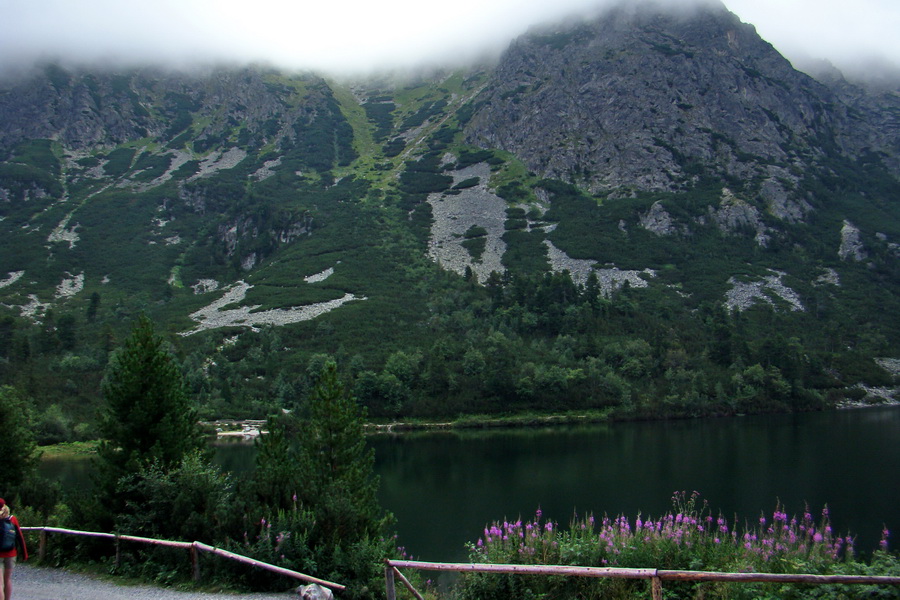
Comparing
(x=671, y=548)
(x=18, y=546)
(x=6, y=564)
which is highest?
(x=671, y=548)

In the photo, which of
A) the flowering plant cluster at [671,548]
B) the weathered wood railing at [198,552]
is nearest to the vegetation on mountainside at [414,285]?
the weathered wood railing at [198,552]

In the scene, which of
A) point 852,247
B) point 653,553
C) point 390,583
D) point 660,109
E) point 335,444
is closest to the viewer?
point 390,583

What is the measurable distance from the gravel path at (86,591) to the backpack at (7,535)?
1856mm

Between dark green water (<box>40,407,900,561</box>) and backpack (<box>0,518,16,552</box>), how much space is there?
16.3m

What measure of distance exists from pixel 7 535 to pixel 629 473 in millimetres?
35547

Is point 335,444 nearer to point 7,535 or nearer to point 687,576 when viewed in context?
point 7,535

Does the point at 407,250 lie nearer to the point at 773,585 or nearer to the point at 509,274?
the point at 509,274

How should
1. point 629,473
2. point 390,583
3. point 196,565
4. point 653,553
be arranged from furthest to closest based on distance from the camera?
1. point 629,473
2. point 196,565
3. point 653,553
4. point 390,583

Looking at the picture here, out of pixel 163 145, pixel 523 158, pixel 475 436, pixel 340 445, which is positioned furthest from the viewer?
pixel 163 145

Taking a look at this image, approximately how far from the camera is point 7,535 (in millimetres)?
8219

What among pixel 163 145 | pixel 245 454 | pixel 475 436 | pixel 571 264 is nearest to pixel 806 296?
pixel 571 264

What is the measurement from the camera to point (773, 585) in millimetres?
6402

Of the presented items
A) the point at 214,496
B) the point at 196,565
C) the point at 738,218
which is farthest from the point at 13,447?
the point at 738,218

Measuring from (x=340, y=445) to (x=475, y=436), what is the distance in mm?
47019
